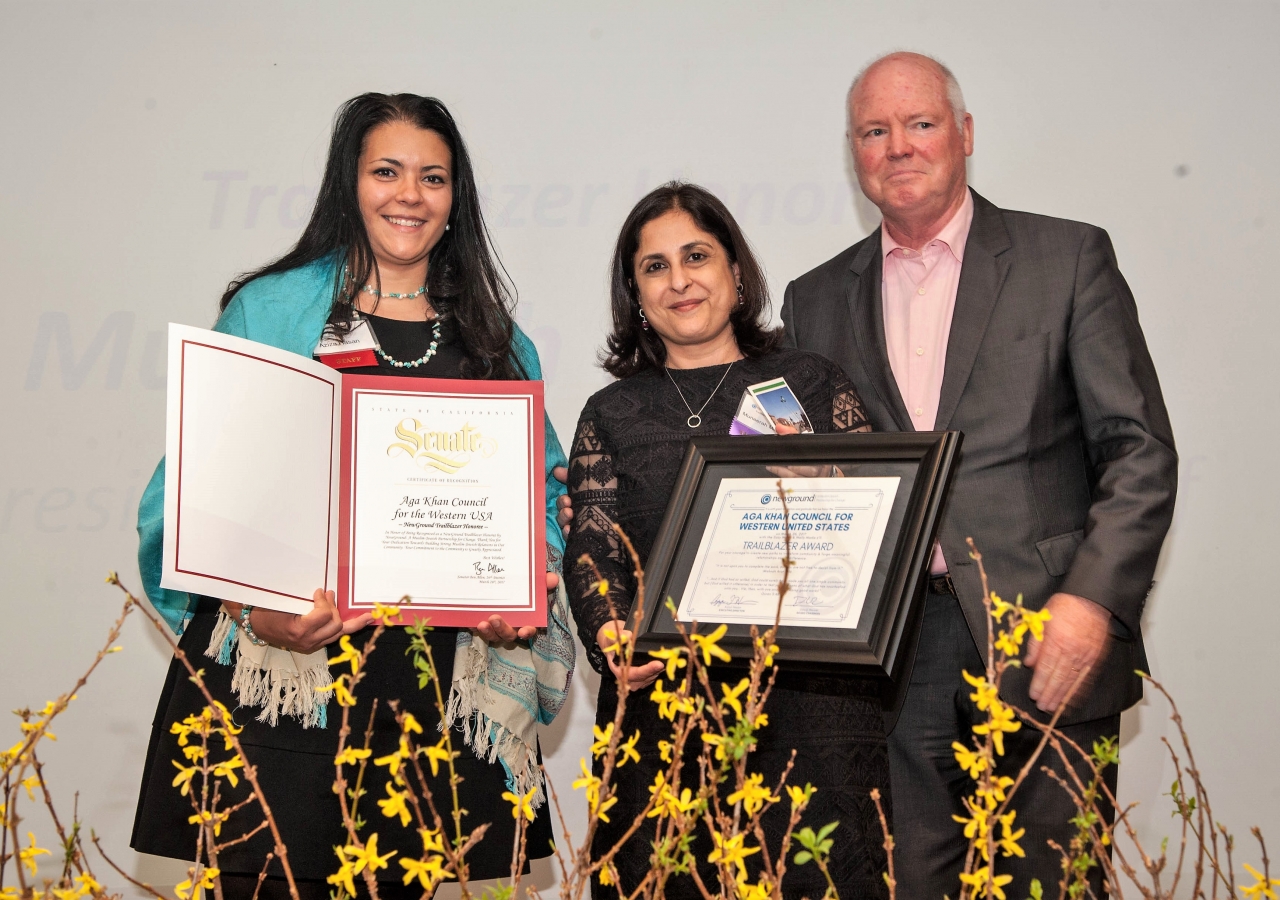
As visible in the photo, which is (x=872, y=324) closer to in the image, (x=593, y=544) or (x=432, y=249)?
(x=593, y=544)

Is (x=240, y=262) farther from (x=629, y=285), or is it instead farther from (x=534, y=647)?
(x=534, y=647)

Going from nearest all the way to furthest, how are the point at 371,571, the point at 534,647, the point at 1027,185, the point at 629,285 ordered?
the point at 371,571 < the point at 534,647 < the point at 629,285 < the point at 1027,185

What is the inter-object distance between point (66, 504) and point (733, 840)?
10.5 feet

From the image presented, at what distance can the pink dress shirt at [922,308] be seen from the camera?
2316 millimetres

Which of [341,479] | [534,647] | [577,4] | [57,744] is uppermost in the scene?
[577,4]

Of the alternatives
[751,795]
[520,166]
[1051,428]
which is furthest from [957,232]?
[751,795]

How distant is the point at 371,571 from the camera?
183 centimetres

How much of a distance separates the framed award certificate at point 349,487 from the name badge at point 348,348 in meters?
0.13

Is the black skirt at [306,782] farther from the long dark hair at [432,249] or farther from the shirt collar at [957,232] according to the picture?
the shirt collar at [957,232]

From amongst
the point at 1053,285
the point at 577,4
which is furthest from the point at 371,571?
the point at 577,4

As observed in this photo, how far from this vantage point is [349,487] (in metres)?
1.86

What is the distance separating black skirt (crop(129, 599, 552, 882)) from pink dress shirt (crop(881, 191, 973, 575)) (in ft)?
3.27

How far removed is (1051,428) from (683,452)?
758 mm

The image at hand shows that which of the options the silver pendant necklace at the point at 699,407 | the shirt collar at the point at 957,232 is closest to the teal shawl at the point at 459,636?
the silver pendant necklace at the point at 699,407
